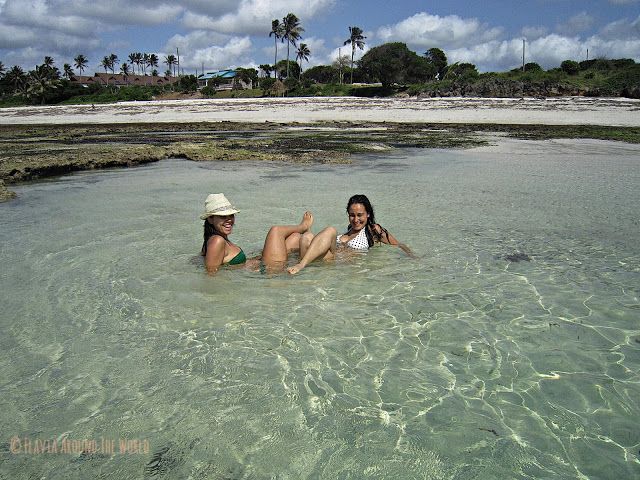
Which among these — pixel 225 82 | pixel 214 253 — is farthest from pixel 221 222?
pixel 225 82

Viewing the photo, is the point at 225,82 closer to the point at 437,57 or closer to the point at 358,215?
the point at 437,57

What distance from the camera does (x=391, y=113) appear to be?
39156 mm

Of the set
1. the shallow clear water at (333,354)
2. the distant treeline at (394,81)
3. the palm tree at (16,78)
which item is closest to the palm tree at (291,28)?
the distant treeline at (394,81)

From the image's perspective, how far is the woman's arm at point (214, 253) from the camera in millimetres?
5445

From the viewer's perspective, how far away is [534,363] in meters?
3.82

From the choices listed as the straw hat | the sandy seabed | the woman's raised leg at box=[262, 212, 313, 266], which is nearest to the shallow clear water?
the woman's raised leg at box=[262, 212, 313, 266]

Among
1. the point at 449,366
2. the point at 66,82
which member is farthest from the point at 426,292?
the point at 66,82

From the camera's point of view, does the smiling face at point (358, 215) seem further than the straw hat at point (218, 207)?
Yes

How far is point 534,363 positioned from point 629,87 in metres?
47.2

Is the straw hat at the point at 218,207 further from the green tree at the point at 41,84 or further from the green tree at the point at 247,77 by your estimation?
the green tree at the point at 247,77

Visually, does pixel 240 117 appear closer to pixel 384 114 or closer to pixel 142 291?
pixel 384 114
